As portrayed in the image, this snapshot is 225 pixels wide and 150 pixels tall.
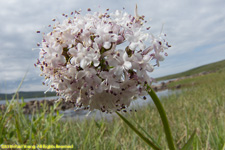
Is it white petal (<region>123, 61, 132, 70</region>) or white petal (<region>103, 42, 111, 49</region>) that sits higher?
white petal (<region>103, 42, 111, 49</region>)

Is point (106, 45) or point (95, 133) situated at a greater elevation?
point (106, 45)

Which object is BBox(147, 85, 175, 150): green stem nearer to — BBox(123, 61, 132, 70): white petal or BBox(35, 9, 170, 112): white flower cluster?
BBox(35, 9, 170, 112): white flower cluster

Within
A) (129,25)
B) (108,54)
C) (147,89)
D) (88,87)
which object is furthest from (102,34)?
(147,89)

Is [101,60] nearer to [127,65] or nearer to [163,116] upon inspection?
[127,65]

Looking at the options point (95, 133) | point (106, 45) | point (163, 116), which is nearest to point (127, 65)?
point (106, 45)

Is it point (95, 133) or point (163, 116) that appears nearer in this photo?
point (163, 116)

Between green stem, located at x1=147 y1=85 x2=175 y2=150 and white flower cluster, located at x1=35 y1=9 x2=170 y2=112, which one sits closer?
white flower cluster, located at x1=35 y1=9 x2=170 y2=112

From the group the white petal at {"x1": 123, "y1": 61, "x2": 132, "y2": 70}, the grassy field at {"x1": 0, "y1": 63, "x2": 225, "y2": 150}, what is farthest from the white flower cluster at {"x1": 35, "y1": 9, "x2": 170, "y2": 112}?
the grassy field at {"x1": 0, "y1": 63, "x2": 225, "y2": 150}

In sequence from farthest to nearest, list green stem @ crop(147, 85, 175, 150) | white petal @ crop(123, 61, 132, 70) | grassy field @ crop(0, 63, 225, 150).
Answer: grassy field @ crop(0, 63, 225, 150) → green stem @ crop(147, 85, 175, 150) → white petal @ crop(123, 61, 132, 70)

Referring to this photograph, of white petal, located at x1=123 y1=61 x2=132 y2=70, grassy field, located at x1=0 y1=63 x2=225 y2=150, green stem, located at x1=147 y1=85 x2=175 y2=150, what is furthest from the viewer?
grassy field, located at x1=0 y1=63 x2=225 y2=150
